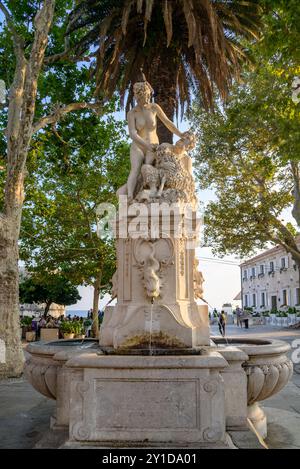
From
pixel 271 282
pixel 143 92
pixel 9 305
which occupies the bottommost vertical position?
pixel 9 305

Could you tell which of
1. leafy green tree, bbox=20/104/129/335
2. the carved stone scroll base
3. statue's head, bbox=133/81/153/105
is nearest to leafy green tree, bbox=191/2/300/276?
leafy green tree, bbox=20/104/129/335

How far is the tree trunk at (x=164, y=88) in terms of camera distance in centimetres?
895

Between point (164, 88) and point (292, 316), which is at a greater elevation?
point (164, 88)

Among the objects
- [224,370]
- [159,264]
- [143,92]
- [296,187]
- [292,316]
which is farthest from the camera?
[292,316]

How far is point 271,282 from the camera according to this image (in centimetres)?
5347

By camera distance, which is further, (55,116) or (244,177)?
(244,177)

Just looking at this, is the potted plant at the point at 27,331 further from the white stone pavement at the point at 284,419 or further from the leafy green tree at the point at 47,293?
the white stone pavement at the point at 284,419

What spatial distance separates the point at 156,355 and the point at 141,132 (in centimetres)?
339

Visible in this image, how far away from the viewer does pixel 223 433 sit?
3889mm

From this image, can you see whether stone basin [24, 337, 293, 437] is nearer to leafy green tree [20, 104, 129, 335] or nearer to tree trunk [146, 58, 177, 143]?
tree trunk [146, 58, 177, 143]

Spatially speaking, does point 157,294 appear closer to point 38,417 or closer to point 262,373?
point 262,373

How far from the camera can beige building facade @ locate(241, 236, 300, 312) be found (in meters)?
47.4

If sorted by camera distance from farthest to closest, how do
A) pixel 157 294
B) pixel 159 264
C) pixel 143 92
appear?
pixel 143 92, pixel 159 264, pixel 157 294

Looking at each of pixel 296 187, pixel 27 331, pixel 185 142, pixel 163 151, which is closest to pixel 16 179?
pixel 163 151
